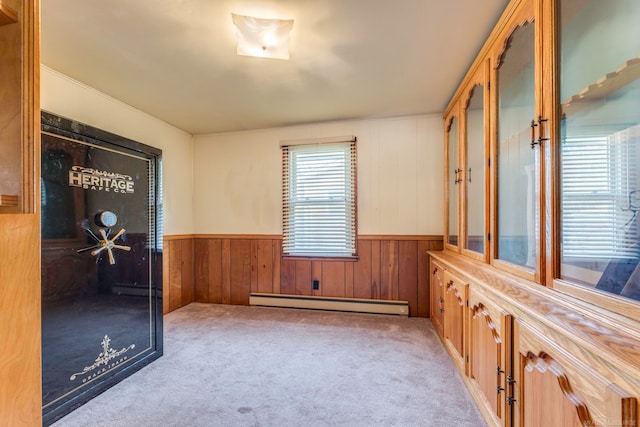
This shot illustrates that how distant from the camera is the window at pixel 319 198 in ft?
11.7

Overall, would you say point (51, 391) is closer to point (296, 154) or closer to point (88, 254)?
point (88, 254)

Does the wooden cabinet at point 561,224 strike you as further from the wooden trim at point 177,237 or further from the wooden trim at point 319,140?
the wooden trim at point 177,237

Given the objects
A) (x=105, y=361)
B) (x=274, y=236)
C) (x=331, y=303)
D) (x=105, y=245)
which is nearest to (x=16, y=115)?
(x=105, y=245)

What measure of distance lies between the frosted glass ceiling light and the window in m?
1.71

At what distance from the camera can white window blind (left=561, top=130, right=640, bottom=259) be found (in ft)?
3.21

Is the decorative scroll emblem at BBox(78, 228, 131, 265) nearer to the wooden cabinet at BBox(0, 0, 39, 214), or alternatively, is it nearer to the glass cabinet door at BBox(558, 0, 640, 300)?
the wooden cabinet at BBox(0, 0, 39, 214)

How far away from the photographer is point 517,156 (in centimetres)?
165

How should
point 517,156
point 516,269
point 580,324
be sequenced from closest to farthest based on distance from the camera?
point 580,324 < point 516,269 < point 517,156

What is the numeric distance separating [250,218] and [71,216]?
2212mm

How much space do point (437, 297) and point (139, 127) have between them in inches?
141

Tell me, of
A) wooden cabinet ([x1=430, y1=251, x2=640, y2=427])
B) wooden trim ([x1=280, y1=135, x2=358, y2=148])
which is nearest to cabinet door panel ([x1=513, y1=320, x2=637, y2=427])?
wooden cabinet ([x1=430, y1=251, x2=640, y2=427])

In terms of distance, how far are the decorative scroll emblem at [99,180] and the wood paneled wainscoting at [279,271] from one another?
1586 mm

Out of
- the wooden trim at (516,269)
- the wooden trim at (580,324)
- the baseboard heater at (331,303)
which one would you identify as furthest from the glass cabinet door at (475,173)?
the baseboard heater at (331,303)

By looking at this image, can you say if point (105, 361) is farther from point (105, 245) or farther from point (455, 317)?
point (455, 317)
